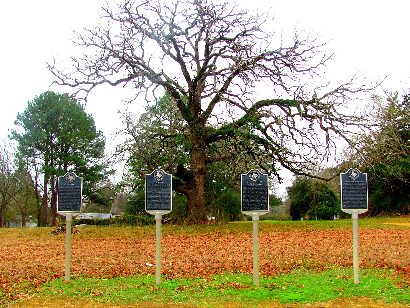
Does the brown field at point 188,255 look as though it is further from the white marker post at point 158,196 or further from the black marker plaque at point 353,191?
the black marker plaque at point 353,191

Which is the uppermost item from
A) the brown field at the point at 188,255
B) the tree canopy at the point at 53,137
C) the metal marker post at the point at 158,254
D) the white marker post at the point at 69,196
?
the tree canopy at the point at 53,137

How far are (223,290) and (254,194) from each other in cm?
203

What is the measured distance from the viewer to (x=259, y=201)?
988 centimetres

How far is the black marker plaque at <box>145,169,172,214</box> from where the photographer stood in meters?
10.0

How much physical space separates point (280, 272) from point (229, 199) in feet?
94.6

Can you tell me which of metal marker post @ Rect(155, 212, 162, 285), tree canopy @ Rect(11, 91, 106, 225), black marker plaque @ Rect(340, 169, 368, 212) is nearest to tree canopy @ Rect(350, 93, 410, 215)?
black marker plaque @ Rect(340, 169, 368, 212)

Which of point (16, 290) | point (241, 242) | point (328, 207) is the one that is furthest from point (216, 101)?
point (328, 207)

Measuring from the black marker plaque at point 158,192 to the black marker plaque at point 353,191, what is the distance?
352cm

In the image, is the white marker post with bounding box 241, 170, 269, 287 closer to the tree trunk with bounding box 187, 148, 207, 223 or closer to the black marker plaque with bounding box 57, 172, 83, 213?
the black marker plaque with bounding box 57, 172, 83, 213

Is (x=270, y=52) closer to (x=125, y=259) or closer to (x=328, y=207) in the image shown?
(x=125, y=259)

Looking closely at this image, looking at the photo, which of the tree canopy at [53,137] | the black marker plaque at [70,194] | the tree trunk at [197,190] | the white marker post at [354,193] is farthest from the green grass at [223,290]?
the tree canopy at [53,137]

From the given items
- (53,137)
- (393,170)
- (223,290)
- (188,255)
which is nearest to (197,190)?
(188,255)

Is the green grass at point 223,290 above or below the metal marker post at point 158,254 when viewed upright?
below

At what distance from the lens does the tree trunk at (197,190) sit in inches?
997
